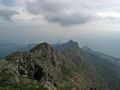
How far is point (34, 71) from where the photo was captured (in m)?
139

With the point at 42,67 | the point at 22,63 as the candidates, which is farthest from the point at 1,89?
the point at 42,67

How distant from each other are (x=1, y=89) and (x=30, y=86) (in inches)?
529

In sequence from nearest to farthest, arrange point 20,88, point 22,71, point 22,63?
point 20,88
point 22,71
point 22,63

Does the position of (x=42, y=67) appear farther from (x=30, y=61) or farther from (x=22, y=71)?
(x=22, y=71)

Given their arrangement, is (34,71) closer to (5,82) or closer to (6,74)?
(6,74)

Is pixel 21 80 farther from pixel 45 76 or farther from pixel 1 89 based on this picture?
pixel 45 76

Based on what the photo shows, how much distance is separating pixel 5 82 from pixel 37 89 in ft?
43.4

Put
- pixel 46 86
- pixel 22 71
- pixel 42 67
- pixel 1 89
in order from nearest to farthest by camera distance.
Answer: pixel 1 89
pixel 46 86
pixel 22 71
pixel 42 67

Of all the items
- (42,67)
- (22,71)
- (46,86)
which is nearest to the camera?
(46,86)

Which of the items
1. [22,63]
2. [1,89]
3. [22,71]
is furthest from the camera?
[22,63]

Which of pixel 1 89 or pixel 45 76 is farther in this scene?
pixel 45 76

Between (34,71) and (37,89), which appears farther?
(34,71)

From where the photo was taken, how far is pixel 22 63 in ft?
445

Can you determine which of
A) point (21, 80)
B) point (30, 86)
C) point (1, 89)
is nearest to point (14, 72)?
point (21, 80)
